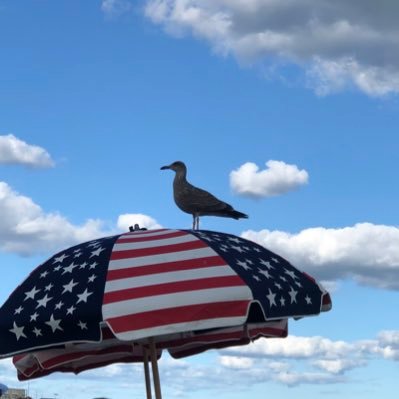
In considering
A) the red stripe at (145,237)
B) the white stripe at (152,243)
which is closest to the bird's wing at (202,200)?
the red stripe at (145,237)

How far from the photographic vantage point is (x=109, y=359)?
30.6ft

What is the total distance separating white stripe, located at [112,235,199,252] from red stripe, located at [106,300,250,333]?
88cm

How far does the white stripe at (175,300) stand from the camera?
5.93 metres

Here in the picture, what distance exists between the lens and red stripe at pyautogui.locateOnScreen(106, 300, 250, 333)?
5.87 m

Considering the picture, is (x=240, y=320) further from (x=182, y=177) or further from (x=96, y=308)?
(x=182, y=177)

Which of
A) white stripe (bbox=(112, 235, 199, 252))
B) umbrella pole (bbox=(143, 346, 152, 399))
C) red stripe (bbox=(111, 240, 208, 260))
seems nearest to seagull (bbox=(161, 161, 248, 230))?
umbrella pole (bbox=(143, 346, 152, 399))

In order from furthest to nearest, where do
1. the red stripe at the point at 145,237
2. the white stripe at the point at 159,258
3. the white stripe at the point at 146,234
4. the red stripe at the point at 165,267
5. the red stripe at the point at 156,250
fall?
the white stripe at the point at 146,234 < the red stripe at the point at 145,237 < the red stripe at the point at 156,250 < the white stripe at the point at 159,258 < the red stripe at the point at 165,267

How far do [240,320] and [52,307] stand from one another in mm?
1463

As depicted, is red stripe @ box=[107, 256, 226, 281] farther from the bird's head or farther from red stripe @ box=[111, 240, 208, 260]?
the bird's head

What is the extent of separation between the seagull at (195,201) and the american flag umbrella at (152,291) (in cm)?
188

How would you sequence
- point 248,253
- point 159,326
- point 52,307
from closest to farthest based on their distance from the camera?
point 159,326 < point 52,307 < point 248,253

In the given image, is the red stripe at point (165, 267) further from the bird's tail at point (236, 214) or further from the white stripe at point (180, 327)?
the bird's tail at point (236, 214)

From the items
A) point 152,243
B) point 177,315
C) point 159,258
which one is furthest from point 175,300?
point 152,243

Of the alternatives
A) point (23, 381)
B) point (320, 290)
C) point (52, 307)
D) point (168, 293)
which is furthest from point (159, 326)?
point (23, 381)
